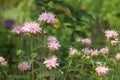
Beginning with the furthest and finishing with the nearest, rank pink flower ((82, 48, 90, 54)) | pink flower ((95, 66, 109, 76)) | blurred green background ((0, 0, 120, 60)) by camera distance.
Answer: blurred green background ((0, 0, 120, 60)), pink flower ((82, 48, 90, 54)), pink flower ((95, 66, 109, 76))

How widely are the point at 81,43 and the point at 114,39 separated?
233 mm

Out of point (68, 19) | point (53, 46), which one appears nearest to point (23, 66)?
point (53, 46)

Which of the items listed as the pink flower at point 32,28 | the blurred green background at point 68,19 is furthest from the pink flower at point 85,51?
the pink flower at point 32,28

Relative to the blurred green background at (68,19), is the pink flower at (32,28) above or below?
below

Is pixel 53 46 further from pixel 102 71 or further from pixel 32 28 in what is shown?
pixel 102 71

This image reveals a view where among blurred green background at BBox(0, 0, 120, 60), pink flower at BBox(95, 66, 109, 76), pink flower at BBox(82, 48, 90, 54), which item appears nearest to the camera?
pink flower at BBox(95, 66, 109, 76)

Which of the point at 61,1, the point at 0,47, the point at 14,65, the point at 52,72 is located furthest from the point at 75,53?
the point at 0,47

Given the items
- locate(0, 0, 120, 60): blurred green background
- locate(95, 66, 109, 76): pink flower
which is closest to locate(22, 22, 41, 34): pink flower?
locate(0, 0, 120, 60): blurred green background

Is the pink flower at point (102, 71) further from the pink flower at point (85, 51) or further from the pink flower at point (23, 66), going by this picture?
the pink flower at point (23, 66)

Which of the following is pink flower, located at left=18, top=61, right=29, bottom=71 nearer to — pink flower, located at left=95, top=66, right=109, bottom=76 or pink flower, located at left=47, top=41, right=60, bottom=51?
pink flower, located at left=47, top=41, right=60, bottom=51

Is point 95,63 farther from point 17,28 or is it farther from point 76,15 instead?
point 76,15

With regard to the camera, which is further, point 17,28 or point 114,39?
point 17,28

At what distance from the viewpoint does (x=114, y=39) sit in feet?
7.68

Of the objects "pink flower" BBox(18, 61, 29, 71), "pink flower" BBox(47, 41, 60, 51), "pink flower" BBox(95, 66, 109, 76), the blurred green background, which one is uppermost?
the blurred green background
